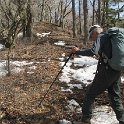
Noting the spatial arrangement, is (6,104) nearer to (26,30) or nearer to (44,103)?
(44,103)

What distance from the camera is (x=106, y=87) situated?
677cm

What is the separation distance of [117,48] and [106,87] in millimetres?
963

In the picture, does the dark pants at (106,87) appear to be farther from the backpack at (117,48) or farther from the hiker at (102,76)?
the backpack at (117,48)

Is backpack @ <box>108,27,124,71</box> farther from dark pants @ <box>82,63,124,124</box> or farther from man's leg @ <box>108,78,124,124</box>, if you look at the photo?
man's leg @ <box>108,78,124,124</box>

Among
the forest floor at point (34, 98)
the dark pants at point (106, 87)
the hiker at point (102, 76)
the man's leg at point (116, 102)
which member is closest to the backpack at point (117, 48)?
the hiker at point (102, 76)

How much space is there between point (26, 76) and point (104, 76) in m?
5.07

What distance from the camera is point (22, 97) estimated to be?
8906 mm

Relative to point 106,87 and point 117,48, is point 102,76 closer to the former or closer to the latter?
point 106,87

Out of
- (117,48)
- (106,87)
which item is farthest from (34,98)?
(117,48)

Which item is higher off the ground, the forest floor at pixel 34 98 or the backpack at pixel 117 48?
the backpack at pixel 117 48

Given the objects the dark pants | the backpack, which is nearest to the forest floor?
the dark pants

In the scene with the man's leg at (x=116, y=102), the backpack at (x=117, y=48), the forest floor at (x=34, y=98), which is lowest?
the forest floor at (x=34, y=98)

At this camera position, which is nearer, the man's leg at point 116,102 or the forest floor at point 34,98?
the man's leg at point 116,102

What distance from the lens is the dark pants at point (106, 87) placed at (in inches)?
260
